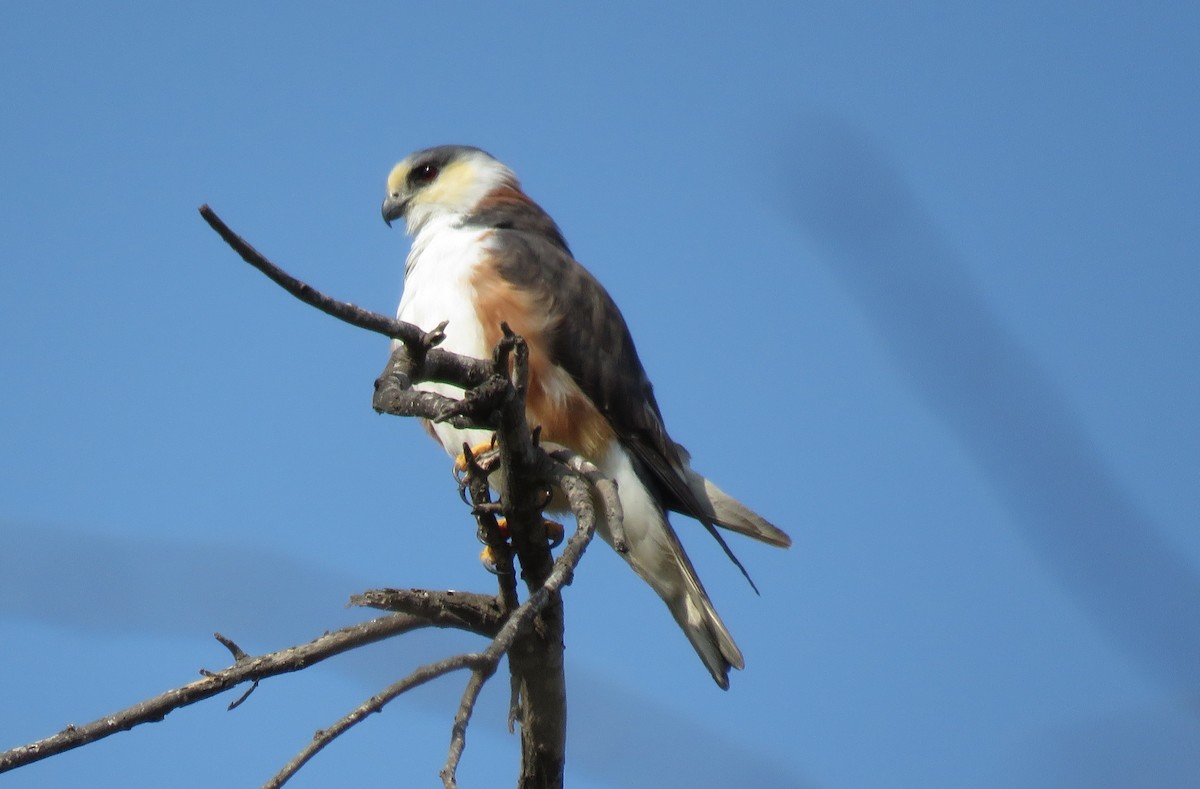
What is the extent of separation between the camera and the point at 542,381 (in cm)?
431

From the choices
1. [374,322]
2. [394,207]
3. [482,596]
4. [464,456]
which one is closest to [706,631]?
[464,456]

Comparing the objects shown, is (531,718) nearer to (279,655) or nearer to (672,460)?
(279,655)

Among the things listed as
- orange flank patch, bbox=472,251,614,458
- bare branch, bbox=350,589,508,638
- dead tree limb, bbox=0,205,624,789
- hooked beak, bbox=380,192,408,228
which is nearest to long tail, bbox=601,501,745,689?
orange flank patch, bbox=472,251,614,458

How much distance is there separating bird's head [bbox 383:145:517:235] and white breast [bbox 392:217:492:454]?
617 mm

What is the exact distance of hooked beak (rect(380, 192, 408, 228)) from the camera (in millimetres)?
5691

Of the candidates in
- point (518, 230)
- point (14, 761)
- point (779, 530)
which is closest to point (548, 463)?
point (14, 761)

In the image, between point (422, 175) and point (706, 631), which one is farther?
point (422, 175)

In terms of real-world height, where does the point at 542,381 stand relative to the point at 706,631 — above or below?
above

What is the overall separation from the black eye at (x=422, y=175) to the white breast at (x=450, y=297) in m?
0.87

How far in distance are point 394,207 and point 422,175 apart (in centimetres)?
19

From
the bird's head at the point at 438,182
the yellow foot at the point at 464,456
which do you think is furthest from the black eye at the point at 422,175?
the yellow foot at the point at 464,456

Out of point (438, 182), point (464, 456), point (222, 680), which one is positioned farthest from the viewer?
point (438, 182)

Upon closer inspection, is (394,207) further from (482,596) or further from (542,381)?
(482,596)

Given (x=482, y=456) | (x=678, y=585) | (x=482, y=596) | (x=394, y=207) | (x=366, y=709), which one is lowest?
(x=366, y=709)
